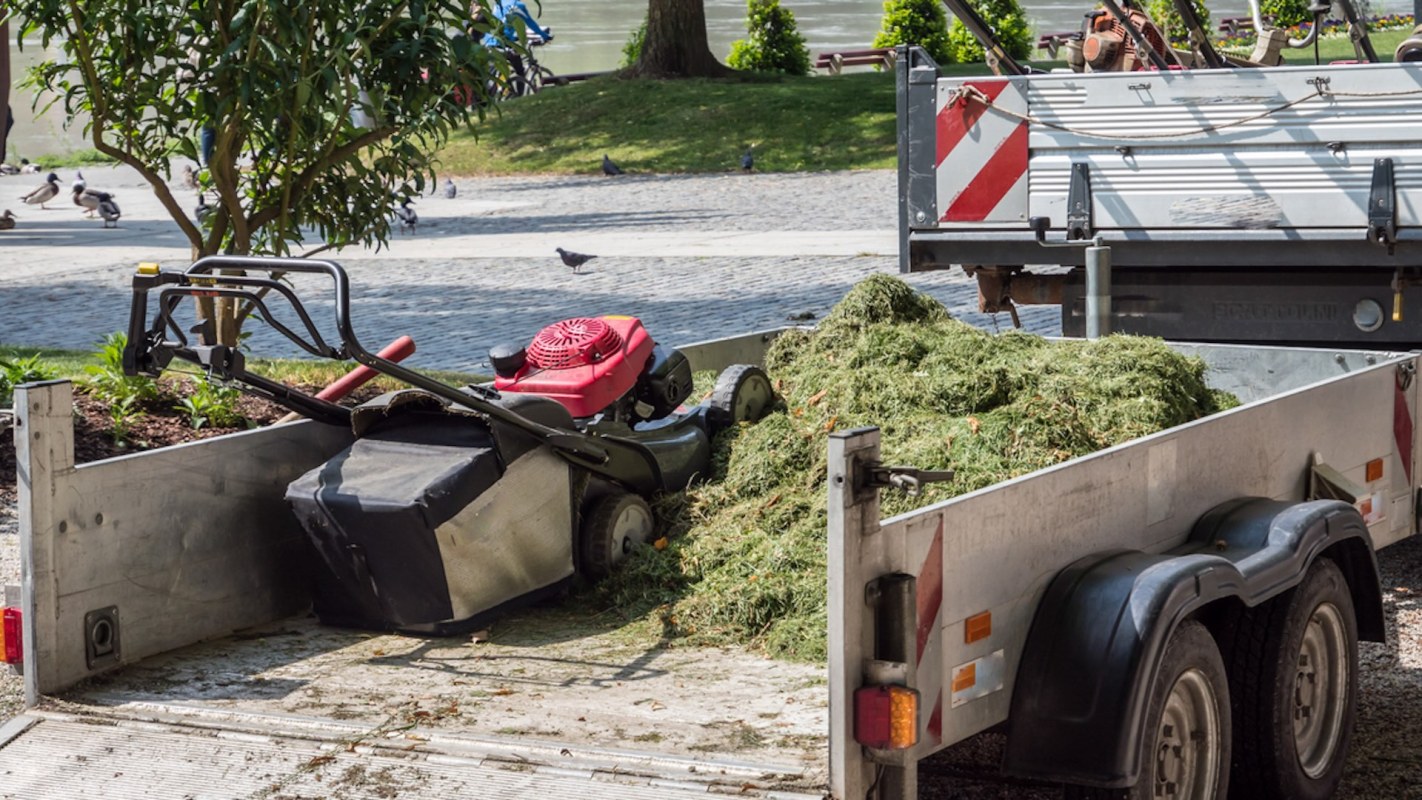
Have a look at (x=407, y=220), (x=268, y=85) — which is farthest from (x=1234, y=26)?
(x=268, y=85)

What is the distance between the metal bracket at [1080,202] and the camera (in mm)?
7516

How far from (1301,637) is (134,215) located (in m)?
22.7

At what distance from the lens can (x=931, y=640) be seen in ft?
11.6

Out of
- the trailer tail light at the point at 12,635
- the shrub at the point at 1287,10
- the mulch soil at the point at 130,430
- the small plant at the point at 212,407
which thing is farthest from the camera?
the shrub at the point at 1287,10

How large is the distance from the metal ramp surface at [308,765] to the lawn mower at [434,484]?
0.76 metres

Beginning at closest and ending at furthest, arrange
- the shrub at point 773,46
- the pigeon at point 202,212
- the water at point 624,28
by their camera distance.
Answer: the pigeon at point 202,212, the shrub at point 773,46, the water at point 624,28

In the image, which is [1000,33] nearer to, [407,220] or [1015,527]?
[407,220]

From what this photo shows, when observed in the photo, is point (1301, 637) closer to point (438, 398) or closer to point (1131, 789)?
point (1131, 789)

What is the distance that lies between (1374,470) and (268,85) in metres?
5.29

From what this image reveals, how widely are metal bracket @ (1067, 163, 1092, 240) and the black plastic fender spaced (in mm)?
3481

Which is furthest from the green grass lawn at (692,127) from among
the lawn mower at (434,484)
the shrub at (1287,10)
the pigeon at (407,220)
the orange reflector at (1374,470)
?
the lawn mower at (434,484)

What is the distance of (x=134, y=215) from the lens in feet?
82.0

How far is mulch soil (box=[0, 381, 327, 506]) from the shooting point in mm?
8422

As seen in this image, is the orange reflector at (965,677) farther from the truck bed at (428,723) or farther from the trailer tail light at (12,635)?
the trailer tail light at (12,635)
